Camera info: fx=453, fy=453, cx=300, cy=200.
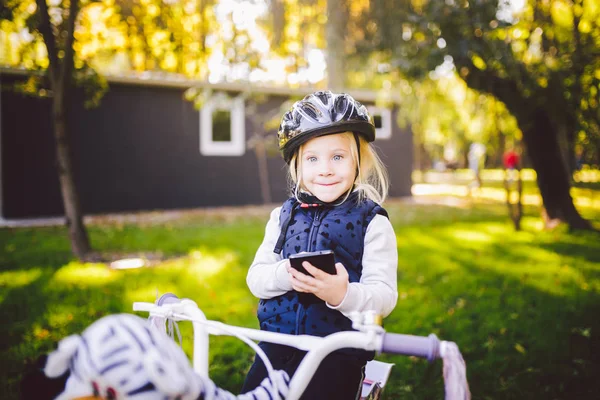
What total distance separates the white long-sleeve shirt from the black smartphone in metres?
0.19

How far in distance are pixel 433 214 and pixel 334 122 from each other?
11.3 meters

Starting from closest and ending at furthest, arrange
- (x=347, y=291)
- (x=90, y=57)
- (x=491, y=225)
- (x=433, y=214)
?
(x=347, y=291), (x=90, y=57), (x=491, y=225), (x=433, y=214)

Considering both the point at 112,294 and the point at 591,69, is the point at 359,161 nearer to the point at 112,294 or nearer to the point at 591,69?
the point at 112,294

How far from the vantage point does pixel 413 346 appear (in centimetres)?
144

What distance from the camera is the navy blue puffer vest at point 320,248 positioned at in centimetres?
204

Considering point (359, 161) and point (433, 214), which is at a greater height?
point (359, 161)

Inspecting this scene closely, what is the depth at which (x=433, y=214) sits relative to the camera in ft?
42.1

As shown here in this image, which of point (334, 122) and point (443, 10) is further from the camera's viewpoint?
point (443, 10)

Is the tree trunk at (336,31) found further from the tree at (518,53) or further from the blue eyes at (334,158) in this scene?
the blue eyes at (334,158)

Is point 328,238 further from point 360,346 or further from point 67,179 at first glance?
point 67,179

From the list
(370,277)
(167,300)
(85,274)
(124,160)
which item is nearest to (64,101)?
(85,274)

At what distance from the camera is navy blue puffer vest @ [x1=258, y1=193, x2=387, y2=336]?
204 cm

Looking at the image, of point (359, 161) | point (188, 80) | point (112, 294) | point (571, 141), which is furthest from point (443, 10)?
point (188, 80)

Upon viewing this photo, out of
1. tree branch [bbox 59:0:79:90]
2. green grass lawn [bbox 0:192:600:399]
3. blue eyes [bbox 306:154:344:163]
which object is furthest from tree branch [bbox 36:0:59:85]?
blue eyes [bbox 306:154:344:163]
